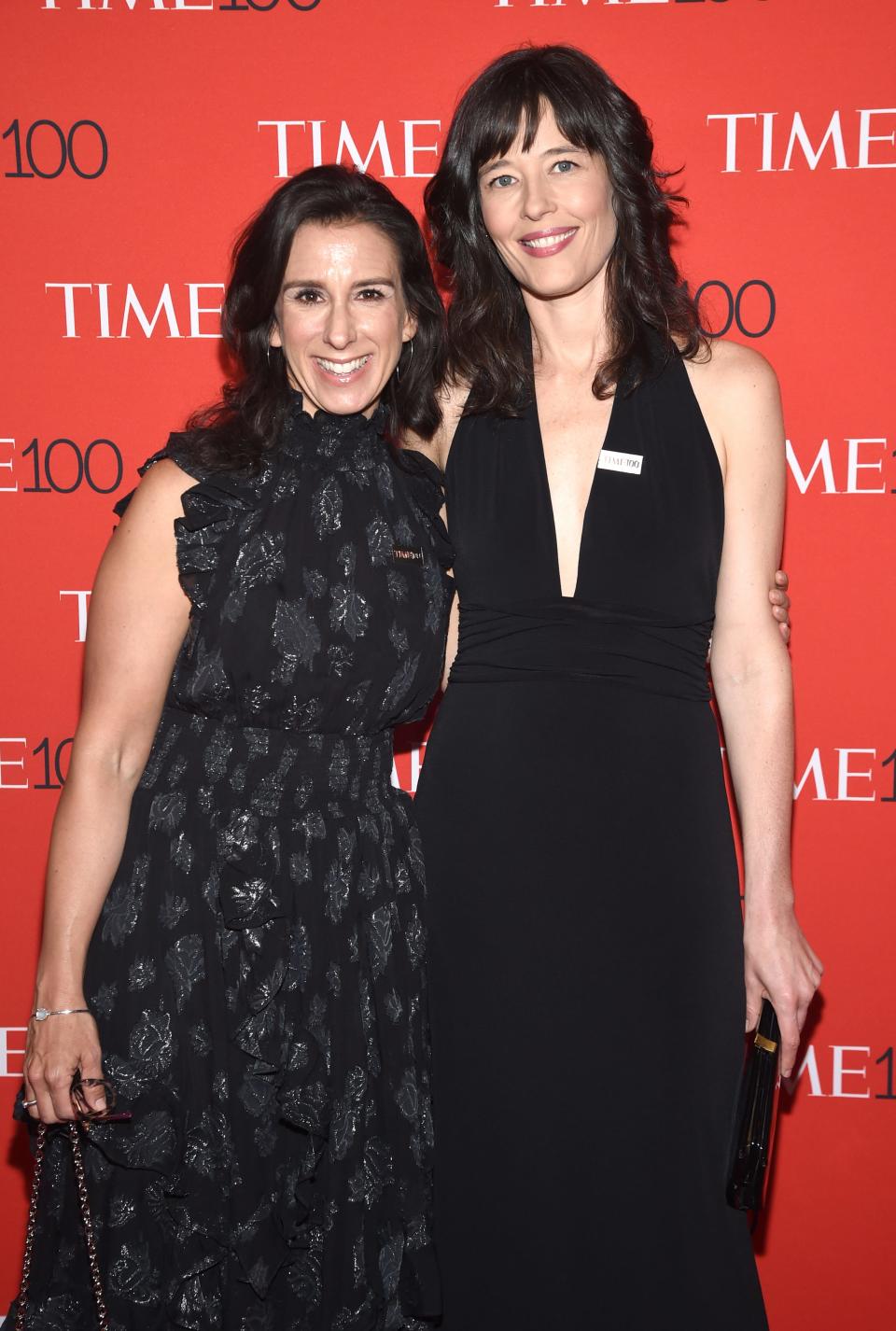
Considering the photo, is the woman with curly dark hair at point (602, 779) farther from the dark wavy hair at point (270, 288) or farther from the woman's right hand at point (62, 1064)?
the woman's right hand at point (62, 1064)

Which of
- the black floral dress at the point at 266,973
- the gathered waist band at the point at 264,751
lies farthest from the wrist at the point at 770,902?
the gathered waist band at the point at 264,751

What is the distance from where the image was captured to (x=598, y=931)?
1852mm

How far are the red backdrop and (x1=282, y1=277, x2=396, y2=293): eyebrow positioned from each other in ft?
2.08

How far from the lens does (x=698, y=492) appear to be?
6.31ft

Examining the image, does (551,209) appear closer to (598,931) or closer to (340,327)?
(340,327)

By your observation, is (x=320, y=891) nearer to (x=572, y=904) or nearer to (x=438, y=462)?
(x=572, y=904)

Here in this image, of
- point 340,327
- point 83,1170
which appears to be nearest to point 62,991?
point 83,1170

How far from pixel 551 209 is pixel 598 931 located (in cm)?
108

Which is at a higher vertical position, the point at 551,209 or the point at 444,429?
the point at 551,209

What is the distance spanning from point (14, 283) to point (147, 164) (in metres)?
0.35

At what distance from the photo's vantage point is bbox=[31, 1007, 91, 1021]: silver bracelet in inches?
68.5

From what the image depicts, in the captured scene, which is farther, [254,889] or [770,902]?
[770,902]

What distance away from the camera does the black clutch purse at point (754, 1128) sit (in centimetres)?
179

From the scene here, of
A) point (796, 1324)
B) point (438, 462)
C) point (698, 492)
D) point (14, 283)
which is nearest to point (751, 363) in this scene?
point (698, 492)
